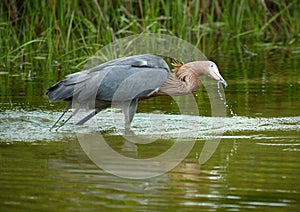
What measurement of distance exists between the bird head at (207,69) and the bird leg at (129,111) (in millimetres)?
834

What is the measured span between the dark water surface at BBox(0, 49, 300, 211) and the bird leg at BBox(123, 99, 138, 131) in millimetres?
97

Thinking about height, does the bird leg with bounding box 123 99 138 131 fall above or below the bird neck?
below

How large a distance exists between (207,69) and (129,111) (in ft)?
3.21

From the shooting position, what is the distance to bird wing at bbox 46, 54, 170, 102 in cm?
810

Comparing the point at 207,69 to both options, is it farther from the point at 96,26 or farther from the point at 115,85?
the point at 96,26

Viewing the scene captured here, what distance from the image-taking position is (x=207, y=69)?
28.2ft

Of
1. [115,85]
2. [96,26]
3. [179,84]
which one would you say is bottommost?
[96,26]

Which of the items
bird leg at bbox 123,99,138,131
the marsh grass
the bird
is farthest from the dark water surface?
the marsh grass

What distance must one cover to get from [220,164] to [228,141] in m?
0.89

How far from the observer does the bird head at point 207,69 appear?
27.7ft

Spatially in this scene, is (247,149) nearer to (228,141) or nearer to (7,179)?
(228,141)

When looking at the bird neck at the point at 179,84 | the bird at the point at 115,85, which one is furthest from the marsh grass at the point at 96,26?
the bird at the point at 115,85

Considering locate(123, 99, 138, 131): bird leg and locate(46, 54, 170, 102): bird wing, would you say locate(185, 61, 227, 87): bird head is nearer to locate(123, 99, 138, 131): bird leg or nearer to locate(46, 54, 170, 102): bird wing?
locate(46, 54, 170, 102): bird wing

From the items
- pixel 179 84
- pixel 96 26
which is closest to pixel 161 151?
pixel 179 84
